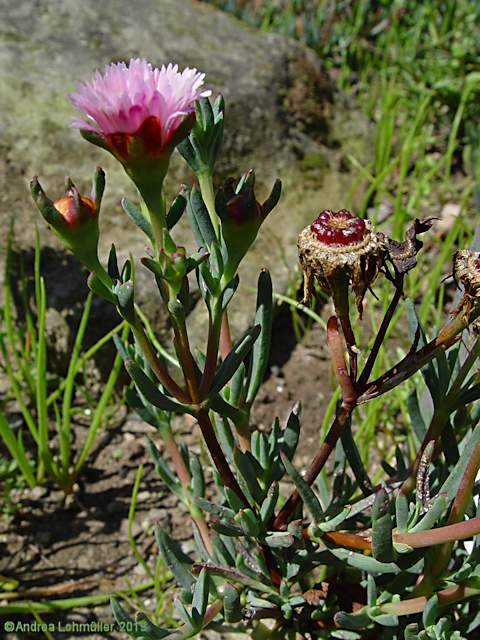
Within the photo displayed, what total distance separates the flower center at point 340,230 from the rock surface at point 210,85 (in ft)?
3.66

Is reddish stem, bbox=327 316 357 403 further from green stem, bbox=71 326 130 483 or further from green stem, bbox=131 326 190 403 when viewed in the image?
green stem, bbox=71 326 130 483

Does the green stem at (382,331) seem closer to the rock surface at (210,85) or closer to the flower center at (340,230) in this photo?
the flower center at (340,230)

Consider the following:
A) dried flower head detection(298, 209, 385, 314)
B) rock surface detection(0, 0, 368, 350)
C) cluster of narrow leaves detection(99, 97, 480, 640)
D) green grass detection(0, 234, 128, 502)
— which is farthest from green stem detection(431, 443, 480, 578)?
Answer: rock surface detection(0, 0, 368, 350)

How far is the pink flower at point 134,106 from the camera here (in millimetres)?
610

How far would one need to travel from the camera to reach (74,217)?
0.66m

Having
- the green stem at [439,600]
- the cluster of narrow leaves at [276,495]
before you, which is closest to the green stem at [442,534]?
the cluster of narrow leaves at [276,495]

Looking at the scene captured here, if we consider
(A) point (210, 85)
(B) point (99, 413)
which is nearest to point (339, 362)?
(B) point (99, 413)

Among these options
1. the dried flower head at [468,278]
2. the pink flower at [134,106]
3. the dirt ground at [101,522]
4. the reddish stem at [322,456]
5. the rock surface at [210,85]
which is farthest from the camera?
the rock surface at [210,85]

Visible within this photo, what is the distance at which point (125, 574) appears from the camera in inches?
55.0

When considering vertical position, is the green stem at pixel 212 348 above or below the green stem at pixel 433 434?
above

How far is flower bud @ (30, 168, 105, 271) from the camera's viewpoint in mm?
645

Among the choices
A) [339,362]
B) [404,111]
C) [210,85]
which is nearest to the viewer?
[339,362]

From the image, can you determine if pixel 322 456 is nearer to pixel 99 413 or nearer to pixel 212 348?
pixel 212 348

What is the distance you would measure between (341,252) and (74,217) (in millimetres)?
263
